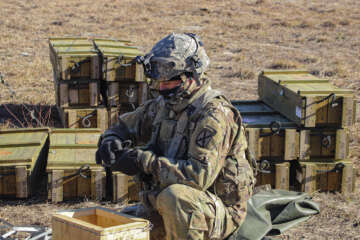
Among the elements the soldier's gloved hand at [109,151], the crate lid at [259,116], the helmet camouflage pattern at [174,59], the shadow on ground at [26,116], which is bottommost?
the shadow on ground at [26,116]

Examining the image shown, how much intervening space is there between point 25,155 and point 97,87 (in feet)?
6.61

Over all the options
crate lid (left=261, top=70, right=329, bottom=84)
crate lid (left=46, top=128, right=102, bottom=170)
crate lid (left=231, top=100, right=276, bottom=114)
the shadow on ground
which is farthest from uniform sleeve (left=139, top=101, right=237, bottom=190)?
the shadow on ground

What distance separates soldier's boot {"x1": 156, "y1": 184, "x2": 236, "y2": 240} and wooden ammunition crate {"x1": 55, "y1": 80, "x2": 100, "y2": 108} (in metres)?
4.41

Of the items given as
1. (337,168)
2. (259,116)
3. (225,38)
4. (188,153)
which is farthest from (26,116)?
(225,38)

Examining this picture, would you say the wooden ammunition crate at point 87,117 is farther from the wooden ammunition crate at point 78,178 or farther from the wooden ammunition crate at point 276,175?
the wooden ammunition crate at point 276,175

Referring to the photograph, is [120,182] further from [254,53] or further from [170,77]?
[254,53]

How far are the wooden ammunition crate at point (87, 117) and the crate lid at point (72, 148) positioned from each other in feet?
3.35

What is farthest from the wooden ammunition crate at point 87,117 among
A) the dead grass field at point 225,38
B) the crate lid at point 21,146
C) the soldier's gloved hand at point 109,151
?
the soldier's gloved hand at point 109,151

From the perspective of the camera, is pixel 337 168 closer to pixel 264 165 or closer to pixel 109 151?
pixel 264 165

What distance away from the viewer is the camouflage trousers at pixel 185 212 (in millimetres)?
3750

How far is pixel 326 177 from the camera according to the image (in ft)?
21.5

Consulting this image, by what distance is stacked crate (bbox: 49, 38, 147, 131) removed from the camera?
7.92 meters

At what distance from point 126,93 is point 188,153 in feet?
14.2

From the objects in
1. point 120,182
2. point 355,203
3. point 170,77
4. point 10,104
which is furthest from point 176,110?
point 10,104
